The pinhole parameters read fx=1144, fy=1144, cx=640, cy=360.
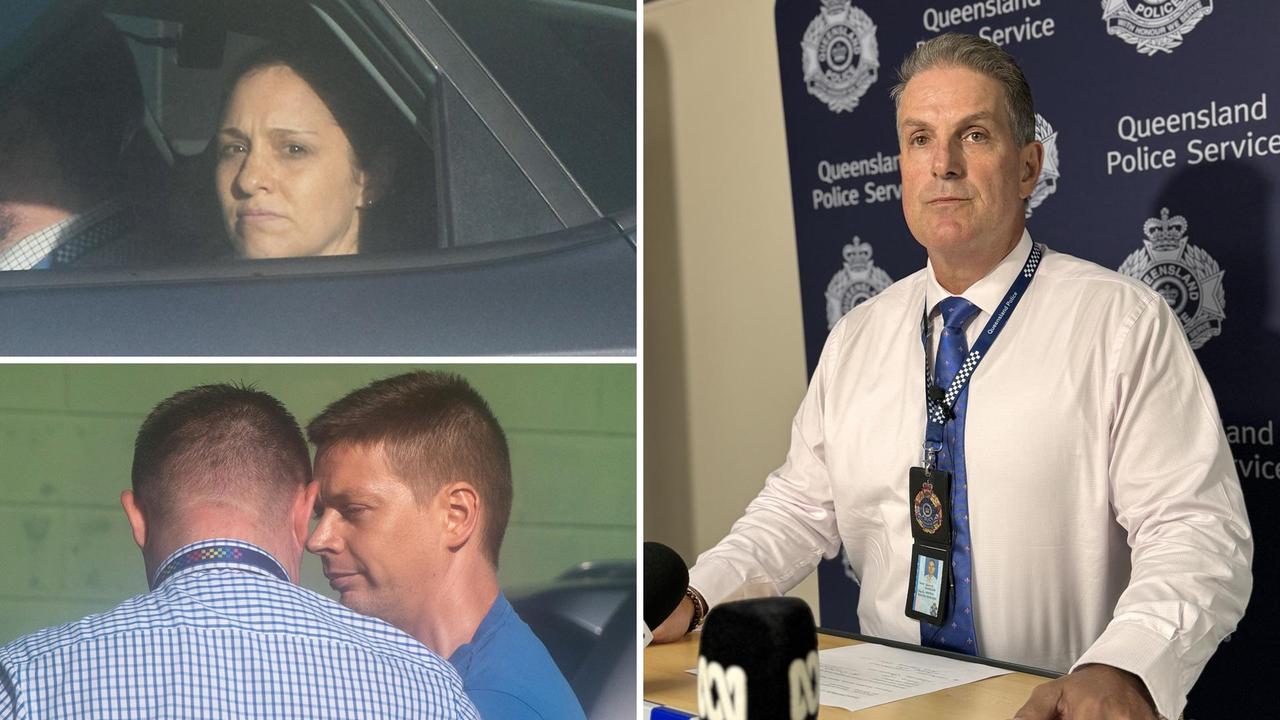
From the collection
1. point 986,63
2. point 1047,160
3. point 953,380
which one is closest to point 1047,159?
point 1047,160

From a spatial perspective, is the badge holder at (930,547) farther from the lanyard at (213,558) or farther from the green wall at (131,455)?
the lanyard at (213,558)

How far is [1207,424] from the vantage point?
5.39 ft

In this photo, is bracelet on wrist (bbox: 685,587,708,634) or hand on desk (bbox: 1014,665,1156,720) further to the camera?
bracelet on wrist (bbox: 685,587,708,634)

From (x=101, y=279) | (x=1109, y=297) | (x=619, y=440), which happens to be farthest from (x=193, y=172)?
(x=1109, y=297)

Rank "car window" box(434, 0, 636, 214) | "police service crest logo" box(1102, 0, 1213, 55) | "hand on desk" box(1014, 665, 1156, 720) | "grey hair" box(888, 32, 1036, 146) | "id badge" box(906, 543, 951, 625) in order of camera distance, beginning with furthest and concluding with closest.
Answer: "police service crest logo" box(1102, 0, 1213, 55) → "grey hair" box(888, 32, 1036, 146) → "id badge" box(906, 543, 951, 625) → "hand on desk" box(1014, 665, 1156, 720) → "car window" box(434, 0, 636, 214)

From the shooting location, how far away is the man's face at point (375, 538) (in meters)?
0.91

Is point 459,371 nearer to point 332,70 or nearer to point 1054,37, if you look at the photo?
point 332,70

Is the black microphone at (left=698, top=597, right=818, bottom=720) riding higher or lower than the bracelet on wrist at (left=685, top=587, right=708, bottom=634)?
higher

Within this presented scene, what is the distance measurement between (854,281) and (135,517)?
8.07ft

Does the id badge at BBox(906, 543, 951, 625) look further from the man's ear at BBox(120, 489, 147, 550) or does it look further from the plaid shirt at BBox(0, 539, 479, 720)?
the man's ear at BBox(120, 489, 147, 550)

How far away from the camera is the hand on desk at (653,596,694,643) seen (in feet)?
5.07

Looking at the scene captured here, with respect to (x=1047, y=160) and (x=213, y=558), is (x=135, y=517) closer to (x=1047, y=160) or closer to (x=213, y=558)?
(x=213, y=558)

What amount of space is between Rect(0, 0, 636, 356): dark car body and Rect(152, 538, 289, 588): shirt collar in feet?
0.50

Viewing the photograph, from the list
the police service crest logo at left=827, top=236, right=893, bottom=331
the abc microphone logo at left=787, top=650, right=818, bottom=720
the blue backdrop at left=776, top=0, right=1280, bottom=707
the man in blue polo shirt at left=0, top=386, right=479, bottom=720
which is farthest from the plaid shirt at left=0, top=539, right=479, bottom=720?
the police service crest logo at left=827, top=236, right=893, bottom=331
